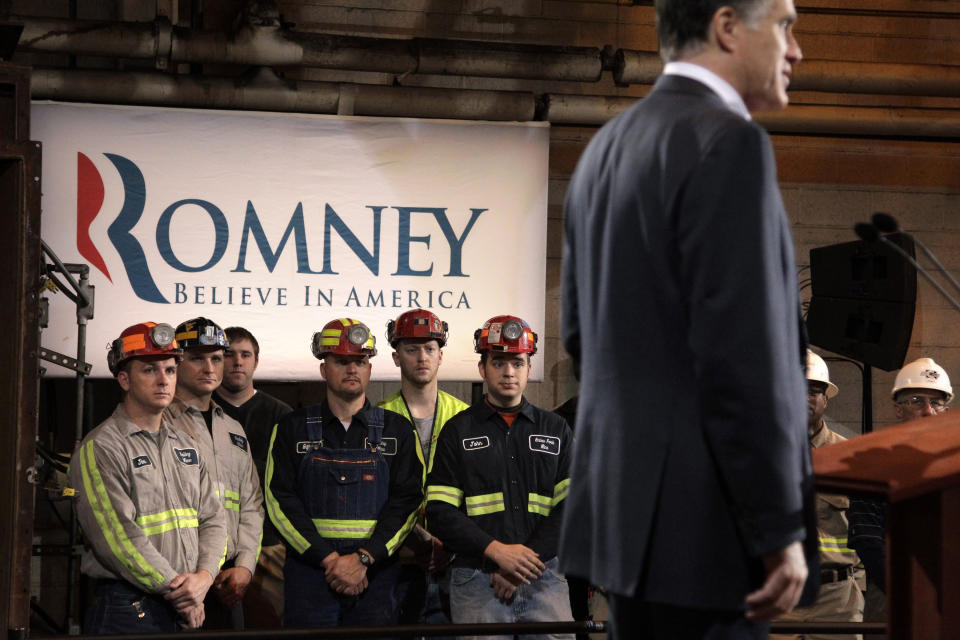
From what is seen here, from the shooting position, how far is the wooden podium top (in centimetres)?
178

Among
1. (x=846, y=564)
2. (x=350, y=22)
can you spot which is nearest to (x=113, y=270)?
(x=350, y=22)

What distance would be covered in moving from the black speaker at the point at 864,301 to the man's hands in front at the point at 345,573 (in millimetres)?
3352

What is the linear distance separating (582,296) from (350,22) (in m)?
6.83

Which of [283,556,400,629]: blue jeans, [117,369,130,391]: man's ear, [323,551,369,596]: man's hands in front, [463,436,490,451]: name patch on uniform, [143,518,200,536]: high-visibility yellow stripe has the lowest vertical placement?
[283,556,400,629]: blue jeans

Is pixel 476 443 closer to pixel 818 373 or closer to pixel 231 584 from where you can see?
pixel 231 584

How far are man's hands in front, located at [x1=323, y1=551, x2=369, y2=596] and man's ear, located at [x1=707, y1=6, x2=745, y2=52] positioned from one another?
4.07m

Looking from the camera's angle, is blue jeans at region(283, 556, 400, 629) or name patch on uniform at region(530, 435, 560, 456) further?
name patch on uniform at region(530, 435, 560, 456)

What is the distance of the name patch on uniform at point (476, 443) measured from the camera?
18.2 ft

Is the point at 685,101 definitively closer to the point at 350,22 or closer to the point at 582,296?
the point at 582,296

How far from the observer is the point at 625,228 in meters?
1.62

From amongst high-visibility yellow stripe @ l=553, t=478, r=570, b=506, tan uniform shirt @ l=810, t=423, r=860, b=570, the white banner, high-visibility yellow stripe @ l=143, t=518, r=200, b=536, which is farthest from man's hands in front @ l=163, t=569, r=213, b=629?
tan uniform shirt @ l=810, t=423, r=860, b=570

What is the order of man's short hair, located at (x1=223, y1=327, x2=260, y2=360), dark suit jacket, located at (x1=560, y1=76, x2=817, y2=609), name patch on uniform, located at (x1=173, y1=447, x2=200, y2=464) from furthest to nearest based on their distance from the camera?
man's short hair, located at (x1=223, y1=327, x2=260, y2=360) < name patch on uniform, located at (x1=173, y1=447, x2=200, y2=464) < dark suit jacket, located at (x1=560, y1=76, x2=817, y2=609)

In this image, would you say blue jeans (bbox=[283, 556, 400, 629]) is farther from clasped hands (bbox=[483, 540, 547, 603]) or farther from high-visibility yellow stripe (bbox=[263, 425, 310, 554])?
clasped hands (bbox=[483, 540, 547, 603])

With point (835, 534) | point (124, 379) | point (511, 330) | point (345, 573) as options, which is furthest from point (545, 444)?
point (124, 379)
